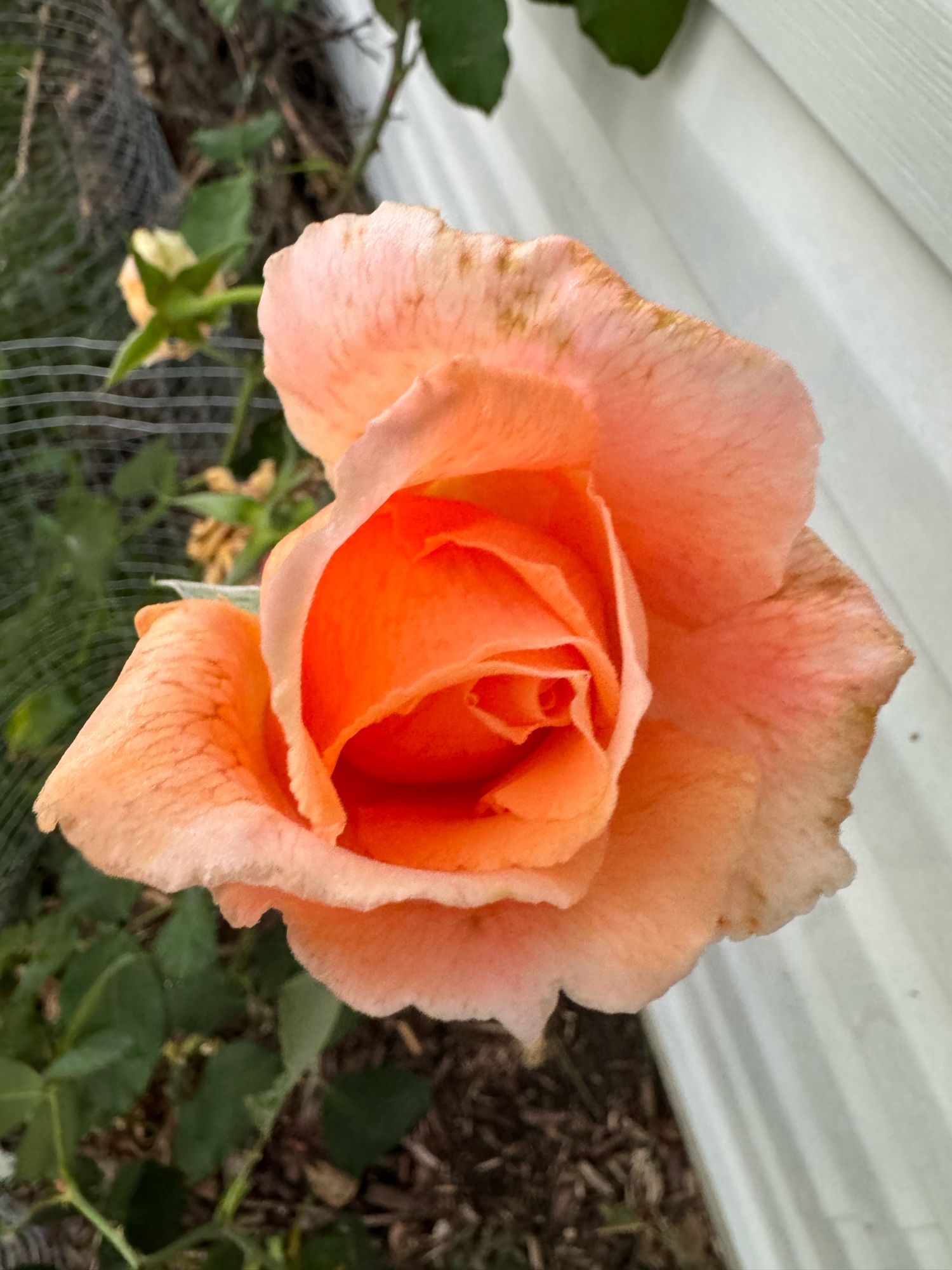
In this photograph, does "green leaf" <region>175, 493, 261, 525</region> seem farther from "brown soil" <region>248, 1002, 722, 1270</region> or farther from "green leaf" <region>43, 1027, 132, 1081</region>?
"brown soil" <region>248, 1002, 722, 1270</region>

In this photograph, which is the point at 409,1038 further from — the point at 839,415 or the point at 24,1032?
the point at 839,415

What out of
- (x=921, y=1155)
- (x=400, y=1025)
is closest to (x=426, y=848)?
(x=921, y=1155)

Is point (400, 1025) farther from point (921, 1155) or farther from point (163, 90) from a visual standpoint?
point (163, 90)

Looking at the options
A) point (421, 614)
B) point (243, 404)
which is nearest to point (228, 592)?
point (421, 614)

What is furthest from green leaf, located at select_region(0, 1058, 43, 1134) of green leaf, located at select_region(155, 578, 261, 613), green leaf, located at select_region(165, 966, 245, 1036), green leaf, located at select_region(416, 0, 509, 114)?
green leaf, located at select_region(416, 0, 509, 114)

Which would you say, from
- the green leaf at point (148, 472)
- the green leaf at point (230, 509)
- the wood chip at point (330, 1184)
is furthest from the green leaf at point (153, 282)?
the wood chip at point (330, 1184)

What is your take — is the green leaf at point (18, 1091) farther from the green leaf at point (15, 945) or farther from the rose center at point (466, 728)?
the rose center at point (466, 728)
